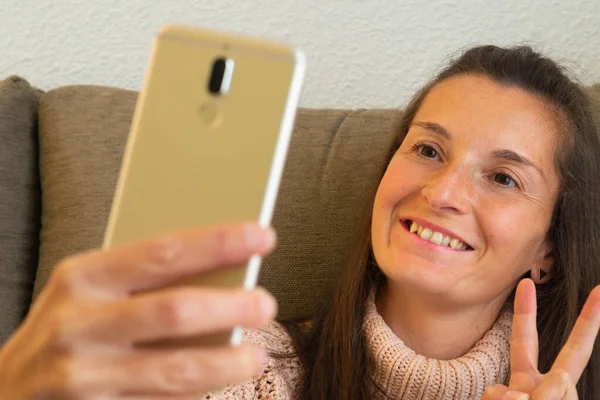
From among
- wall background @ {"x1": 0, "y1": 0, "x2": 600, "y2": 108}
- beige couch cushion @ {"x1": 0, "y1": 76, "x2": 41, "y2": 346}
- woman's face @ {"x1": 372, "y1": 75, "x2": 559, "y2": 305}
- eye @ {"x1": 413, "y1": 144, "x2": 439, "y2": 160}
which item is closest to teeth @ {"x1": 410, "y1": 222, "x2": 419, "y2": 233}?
woman's face @ {"x1": 372, "y1": 75, "x2": 559, "y2": 305}

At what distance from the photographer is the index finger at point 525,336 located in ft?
2.64

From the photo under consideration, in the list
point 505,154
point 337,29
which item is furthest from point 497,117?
point 337,29

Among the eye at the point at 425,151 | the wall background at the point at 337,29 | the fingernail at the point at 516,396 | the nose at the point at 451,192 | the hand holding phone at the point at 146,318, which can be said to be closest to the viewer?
the hand holding phone at the point at 146,318

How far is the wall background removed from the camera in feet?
4.74

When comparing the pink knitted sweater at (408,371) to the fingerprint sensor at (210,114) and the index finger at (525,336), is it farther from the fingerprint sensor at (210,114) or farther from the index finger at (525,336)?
the fingerprint sensor at (210,114)

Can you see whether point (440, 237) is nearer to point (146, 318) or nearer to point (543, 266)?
point (543, 266)

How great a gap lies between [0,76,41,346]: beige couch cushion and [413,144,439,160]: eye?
69cm

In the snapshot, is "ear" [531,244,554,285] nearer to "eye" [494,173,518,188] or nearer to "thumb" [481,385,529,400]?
"eye" [494,173,518,188]

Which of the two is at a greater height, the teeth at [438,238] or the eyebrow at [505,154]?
the eyebrow at [505,154]

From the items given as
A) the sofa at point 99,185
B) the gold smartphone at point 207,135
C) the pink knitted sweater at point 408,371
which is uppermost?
the gold smartphone at point 207,135

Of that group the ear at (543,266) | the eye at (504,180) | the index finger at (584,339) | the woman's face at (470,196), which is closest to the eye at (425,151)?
the woman's face at (470,196)

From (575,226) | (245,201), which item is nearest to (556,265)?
(575,226)

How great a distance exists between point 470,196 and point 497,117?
134 mm

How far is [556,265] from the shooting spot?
1151 mm
